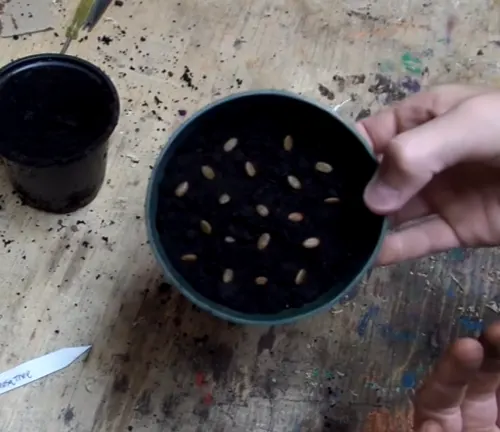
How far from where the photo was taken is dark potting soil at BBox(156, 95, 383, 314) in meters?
0.75

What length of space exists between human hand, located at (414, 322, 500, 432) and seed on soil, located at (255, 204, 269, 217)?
0.71 feet

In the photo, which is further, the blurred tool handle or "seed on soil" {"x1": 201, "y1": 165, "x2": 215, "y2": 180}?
the blurred tool handle

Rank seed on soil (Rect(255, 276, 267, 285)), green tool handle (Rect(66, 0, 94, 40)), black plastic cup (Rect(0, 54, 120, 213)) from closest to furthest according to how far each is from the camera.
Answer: seed on soil (Rect(255, 276, 267, 285)), black plastic cup (Rect(0, 54, 120, 213)), green tool handle (Rect(66, 0, 94, 40))

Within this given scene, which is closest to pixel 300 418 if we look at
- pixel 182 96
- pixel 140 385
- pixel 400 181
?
pixel 140 385

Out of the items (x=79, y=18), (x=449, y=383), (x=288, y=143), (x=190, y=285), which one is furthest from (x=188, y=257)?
(x=79, y=18)

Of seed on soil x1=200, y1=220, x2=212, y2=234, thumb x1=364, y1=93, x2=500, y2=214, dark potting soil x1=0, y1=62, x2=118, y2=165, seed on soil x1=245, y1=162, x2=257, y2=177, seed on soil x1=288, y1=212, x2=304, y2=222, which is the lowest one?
dark potting soil x1=0, y1=62, x2=118, y2=165

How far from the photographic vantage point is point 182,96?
1.02m

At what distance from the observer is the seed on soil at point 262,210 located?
2.52ft

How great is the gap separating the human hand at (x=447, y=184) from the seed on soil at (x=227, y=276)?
149mm

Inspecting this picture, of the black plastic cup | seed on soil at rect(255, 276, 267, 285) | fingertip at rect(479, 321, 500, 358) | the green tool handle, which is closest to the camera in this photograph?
fingertip at rect(479, 321, 500, 358)

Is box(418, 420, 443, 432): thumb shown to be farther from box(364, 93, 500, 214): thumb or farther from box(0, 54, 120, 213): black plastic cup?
box(0, 54, 120, 213): black plastic cup

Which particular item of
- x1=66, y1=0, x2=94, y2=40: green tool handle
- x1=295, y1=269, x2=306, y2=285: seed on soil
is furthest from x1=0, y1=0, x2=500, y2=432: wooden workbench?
x1=295, y1=269, x2=306, y2=285: seed on soil

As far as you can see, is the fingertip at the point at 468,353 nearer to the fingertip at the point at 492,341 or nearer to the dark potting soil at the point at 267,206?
the fingertip at the point at 492,341

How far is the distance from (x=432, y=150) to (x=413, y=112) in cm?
15
